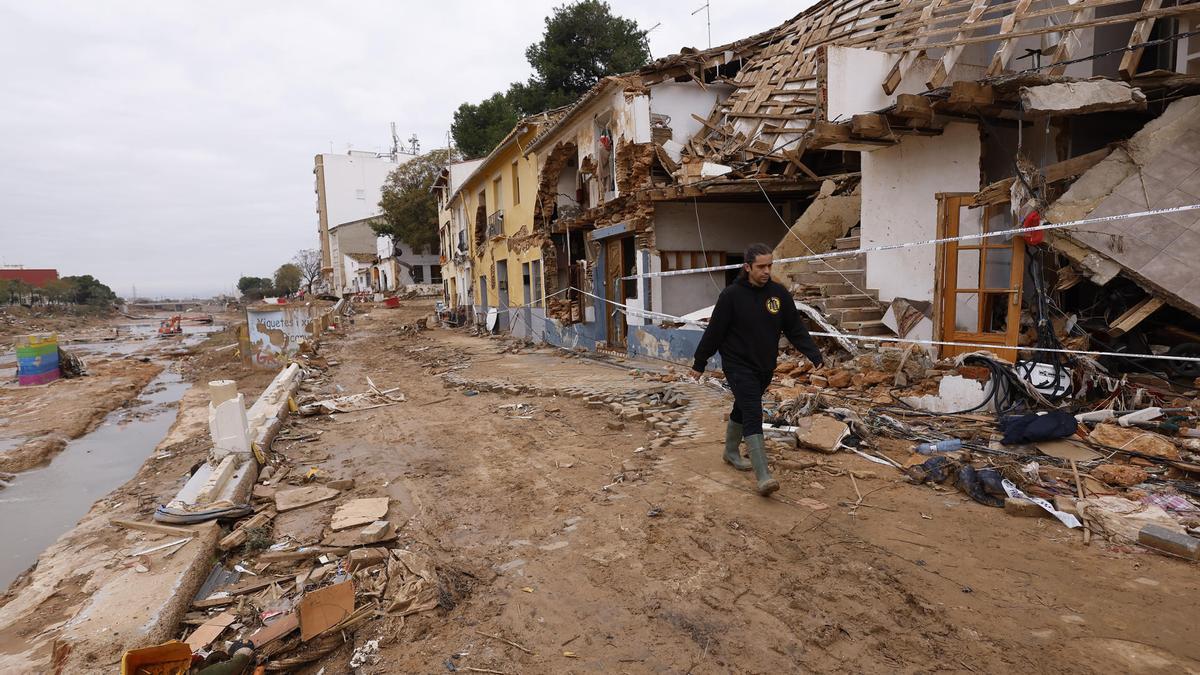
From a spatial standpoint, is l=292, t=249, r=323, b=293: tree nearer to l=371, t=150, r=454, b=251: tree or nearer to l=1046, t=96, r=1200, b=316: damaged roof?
l=371, t=150, r=454, b=251: tree

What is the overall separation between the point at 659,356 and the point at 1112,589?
29.5ft

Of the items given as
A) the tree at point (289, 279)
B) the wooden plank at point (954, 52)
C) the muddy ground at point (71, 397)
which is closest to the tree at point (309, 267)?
the tree at point (289, 279)

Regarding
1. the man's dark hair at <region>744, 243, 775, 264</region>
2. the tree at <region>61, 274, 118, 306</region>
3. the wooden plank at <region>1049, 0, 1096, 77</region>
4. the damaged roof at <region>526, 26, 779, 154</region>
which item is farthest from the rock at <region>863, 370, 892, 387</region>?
the tree at <region>61, 274, 118, 306</region>

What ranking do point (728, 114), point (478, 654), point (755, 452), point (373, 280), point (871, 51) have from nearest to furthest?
point (478, 654), point (755, 452), point (871, 51), point (728, 114), point (373, 280)

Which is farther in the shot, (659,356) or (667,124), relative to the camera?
(667,124)

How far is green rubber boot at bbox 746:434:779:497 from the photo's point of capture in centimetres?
442

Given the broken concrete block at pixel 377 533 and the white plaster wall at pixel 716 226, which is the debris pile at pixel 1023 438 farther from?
the white plaster wall at pixel 716 226

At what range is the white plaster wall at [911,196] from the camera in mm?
7574

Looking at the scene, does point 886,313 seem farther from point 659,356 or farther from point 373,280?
point 373,280

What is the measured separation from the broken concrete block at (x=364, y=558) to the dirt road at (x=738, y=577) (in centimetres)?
31

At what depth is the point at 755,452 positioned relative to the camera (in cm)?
455

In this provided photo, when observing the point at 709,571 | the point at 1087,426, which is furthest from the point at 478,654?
the point at 1087,426

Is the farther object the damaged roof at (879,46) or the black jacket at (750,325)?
the damaged roof at (879,46)

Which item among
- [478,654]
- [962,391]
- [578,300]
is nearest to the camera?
[478,654]
